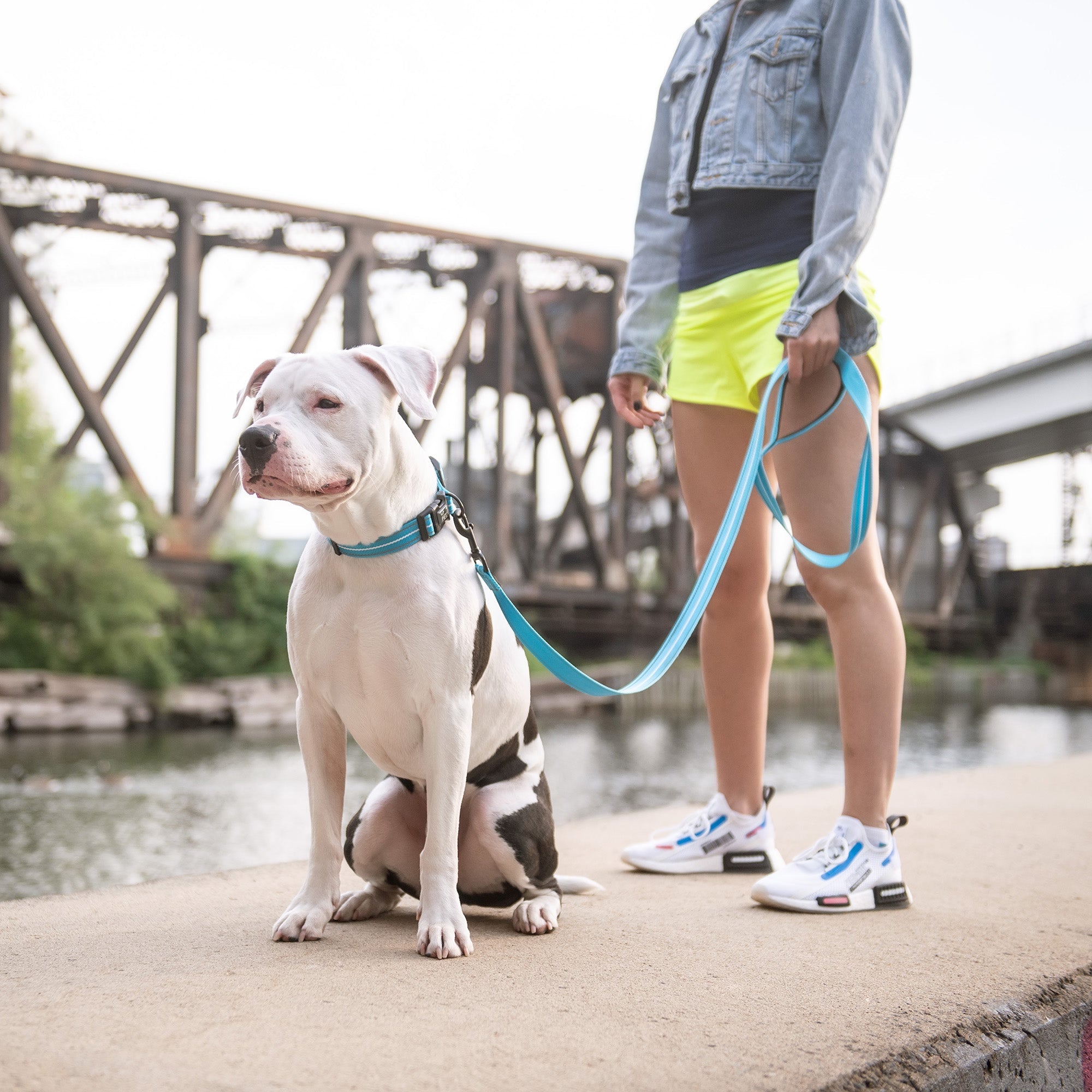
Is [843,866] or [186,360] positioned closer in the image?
[843,866]

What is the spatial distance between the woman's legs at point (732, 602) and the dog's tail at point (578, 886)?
1.47 feet

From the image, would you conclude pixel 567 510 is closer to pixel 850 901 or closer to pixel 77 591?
pixel 77 591

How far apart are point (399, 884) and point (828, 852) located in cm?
83

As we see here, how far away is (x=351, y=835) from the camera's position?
78.0 inches

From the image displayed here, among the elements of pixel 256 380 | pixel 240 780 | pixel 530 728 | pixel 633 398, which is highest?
pixel 633 398

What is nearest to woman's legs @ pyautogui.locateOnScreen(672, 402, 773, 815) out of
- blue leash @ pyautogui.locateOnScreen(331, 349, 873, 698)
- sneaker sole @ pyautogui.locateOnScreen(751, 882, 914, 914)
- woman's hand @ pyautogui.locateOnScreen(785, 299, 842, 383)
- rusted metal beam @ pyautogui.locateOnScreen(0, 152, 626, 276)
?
blue leash @ pyautogui.locateOnScreen(331, 349, 873, 698)

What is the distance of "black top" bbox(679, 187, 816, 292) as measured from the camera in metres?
2.31

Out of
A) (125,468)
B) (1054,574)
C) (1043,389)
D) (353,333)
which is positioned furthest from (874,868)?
(1054,574)

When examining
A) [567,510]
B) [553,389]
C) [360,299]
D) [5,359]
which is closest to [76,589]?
[5,359]

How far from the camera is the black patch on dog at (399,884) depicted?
1957 mm

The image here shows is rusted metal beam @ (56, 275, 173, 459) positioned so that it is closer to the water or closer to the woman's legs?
the water

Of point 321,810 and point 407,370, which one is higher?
point 407,370

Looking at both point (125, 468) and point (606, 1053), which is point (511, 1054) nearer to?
point (606, 1053)

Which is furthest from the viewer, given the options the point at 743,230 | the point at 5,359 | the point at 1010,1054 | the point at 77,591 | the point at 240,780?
the point at 5,359
